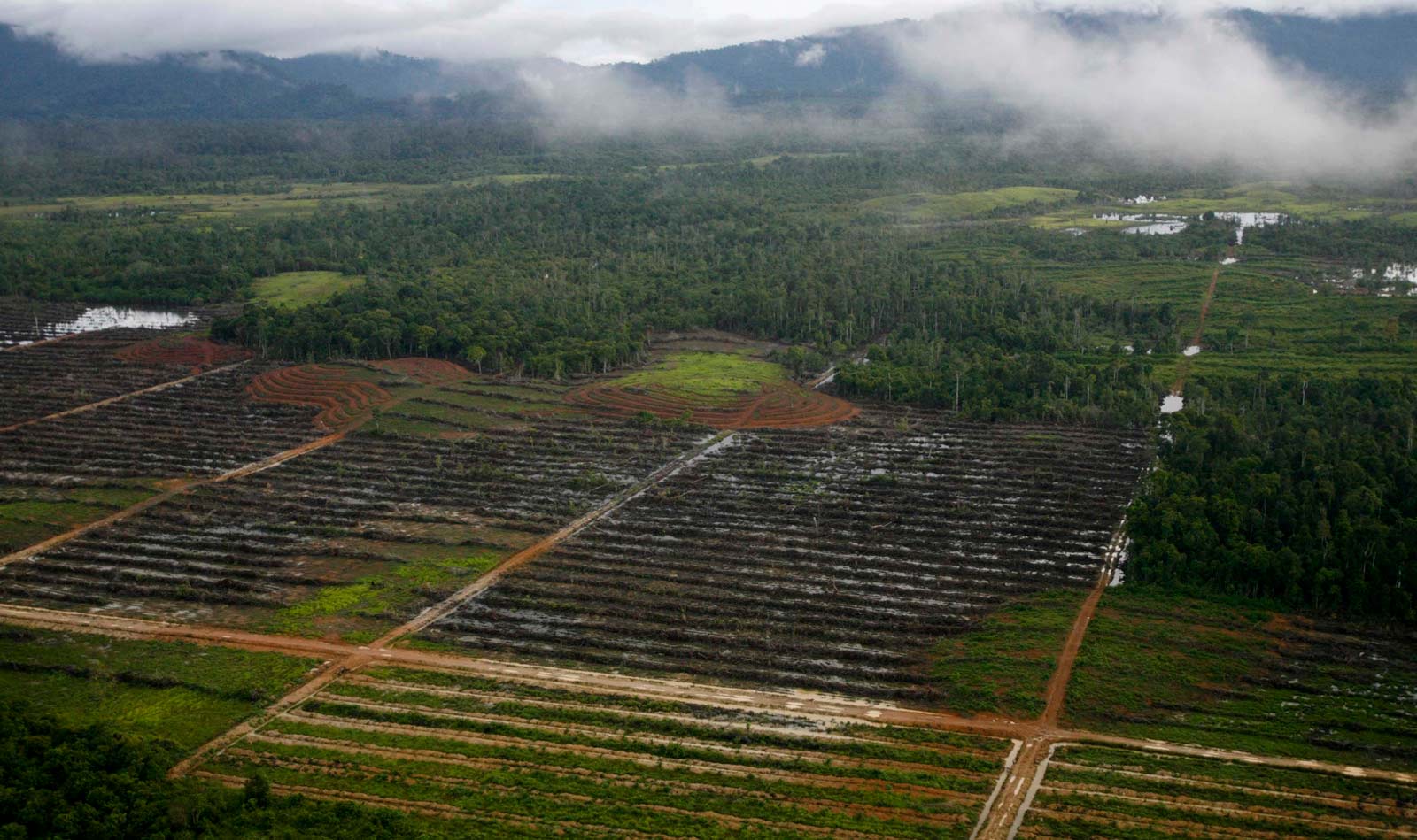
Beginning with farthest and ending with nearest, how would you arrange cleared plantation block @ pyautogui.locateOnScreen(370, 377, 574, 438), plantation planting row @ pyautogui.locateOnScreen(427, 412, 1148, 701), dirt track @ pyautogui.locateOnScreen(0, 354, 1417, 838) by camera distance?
cleared plantation block @ pyautogui.locateOnScreen(370, 377, 574, 438) → plantation planting row @ pyautogui.locateOnScreen(427, 412, 1148, 701) → dirt track @ pyautogui.locateOnScreen(0, 354, 1417, 838)

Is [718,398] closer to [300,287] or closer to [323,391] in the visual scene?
→ [323,391]

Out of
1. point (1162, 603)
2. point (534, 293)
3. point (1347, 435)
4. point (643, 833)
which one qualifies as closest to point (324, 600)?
point (643, 833)

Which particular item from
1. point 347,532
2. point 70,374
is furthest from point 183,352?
point 347,532

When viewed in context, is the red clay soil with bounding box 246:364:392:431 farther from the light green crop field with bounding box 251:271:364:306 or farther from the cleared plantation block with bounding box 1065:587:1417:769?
the cleared plantation block with bounding box 1065:587:1417:769

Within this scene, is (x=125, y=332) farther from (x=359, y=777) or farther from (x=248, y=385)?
(x=359, y=777)

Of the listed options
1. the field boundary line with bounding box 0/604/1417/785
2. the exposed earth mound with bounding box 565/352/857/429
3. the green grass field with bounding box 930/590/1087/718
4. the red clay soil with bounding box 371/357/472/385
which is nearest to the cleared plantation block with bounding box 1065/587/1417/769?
the field boundary line with bounding box 0/604/1417/785

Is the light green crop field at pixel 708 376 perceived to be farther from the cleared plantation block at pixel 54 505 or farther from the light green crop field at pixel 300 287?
the light green crop field at pixel 300 287
